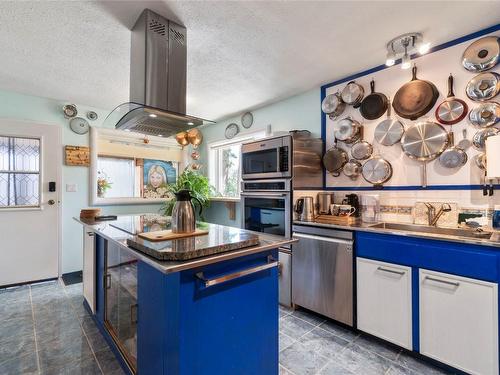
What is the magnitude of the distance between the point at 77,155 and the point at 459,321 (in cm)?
424

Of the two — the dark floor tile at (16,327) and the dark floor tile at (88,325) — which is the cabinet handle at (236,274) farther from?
the dark floor tile at (16,327)

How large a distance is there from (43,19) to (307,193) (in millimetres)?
2579

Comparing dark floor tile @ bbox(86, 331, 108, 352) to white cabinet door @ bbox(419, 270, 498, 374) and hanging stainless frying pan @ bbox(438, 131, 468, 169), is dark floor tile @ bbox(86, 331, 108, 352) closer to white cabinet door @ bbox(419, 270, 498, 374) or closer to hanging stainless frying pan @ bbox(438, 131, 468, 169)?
white cabinet door @ bbox(419, 270, 498, 374)

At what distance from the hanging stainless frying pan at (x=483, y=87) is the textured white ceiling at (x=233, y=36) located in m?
0.36

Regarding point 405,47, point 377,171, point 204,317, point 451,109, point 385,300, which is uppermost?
point 405,47

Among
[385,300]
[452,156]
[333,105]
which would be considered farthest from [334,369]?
[333,105]

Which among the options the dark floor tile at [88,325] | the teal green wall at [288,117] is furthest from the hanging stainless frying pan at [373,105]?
the dark floor tile at [88,325]

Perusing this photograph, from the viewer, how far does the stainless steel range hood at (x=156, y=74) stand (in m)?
1.73

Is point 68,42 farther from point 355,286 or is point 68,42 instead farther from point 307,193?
point 355,286

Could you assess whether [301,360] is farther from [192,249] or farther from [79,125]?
[79,125]

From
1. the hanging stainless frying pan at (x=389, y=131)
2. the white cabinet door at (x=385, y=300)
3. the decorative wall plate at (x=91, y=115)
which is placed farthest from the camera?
the decorative wall plate at (x=91, y=115)

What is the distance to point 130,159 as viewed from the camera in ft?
13.3

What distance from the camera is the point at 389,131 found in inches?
93.1

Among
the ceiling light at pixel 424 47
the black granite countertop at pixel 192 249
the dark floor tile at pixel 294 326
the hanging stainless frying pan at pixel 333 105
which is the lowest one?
the dark floor tile at pixel 294 326
